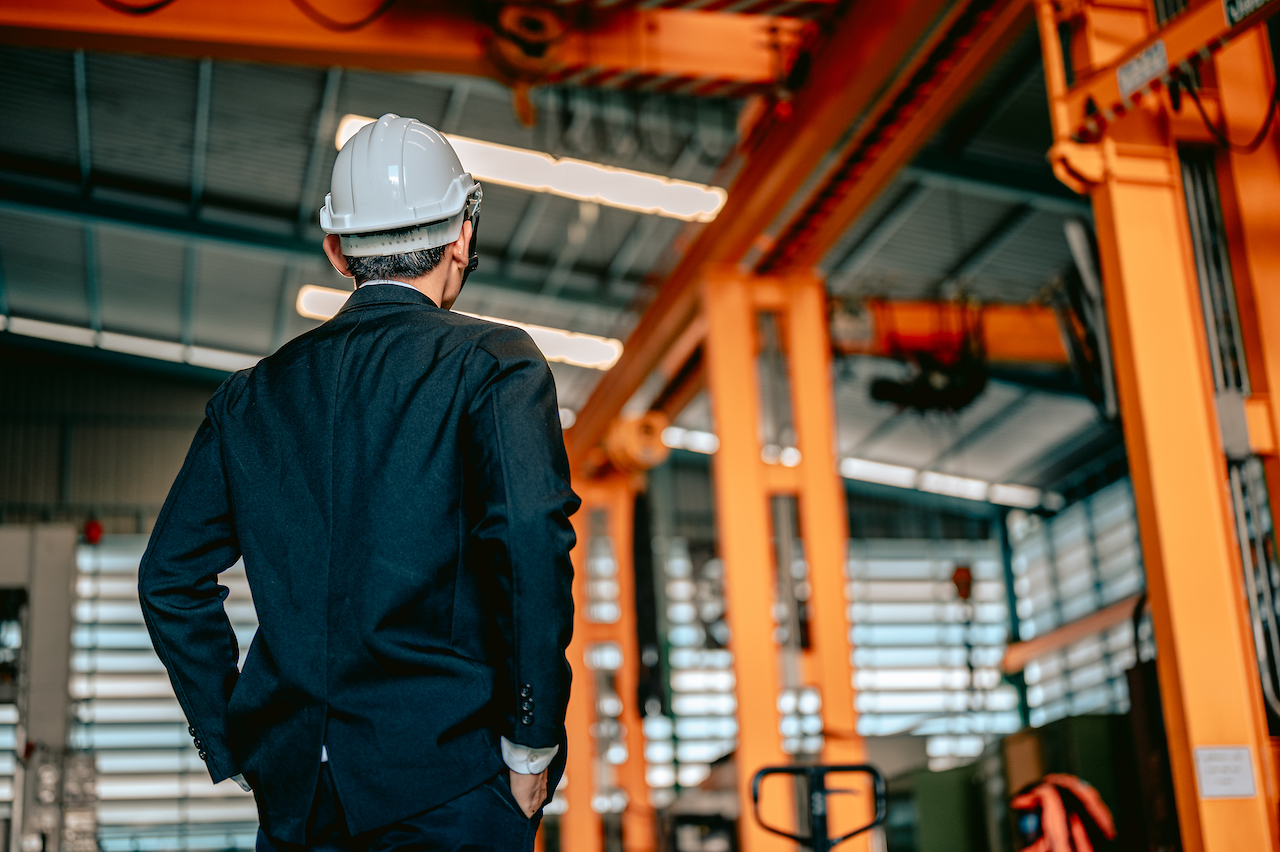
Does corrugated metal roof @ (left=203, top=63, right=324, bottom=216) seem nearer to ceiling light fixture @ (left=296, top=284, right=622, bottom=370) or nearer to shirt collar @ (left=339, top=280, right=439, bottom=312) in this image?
ceiling light fixture @ (left=296, top=284, right=622, bottom=370)

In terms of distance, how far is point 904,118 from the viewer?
7469mm

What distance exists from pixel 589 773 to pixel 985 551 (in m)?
11.8

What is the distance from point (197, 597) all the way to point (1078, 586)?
21424mm

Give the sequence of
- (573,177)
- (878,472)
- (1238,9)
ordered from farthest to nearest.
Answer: (878,472), (573,177), (1238,9)

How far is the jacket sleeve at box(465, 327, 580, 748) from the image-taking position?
73.0 inches

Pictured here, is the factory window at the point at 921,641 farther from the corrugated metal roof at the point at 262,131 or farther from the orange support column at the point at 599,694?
the corrugated metal roof at the point at 262,131

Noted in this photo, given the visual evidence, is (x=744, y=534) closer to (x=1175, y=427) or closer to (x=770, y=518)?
(x=770, y=518)

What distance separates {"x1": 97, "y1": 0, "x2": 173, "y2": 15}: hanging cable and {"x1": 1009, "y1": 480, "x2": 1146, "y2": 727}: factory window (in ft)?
53.3

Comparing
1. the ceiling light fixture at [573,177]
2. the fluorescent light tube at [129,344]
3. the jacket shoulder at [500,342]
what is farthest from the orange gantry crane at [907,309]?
the fluorescent light tube at [129,344]

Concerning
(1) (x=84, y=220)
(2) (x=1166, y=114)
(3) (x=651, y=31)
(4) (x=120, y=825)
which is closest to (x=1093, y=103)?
(2) (x=1166, y=114)

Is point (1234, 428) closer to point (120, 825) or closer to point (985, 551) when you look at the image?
point (120, 825)

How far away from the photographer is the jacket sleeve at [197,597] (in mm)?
2051

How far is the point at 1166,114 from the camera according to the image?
5.07 m

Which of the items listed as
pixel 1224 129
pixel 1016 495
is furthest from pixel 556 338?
pixel 1224 129
